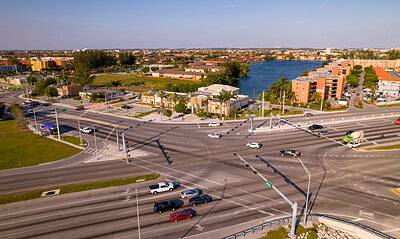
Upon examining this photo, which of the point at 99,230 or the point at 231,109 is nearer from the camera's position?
the point at 99,230

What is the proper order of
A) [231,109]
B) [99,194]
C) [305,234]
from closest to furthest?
[305,234] → [99,194] → [231,109]

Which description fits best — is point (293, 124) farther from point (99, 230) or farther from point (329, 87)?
point (99, 230)

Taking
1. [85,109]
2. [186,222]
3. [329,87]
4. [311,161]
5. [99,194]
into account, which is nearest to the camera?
[186,222]

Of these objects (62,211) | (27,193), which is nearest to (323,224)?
(62,211)

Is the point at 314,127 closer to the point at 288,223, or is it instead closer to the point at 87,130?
the point at 288,223

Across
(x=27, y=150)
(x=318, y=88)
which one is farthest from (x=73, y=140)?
(x=318, y=88)

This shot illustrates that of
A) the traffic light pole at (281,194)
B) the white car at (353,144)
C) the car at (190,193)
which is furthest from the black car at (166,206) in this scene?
the white car at (353,144)
